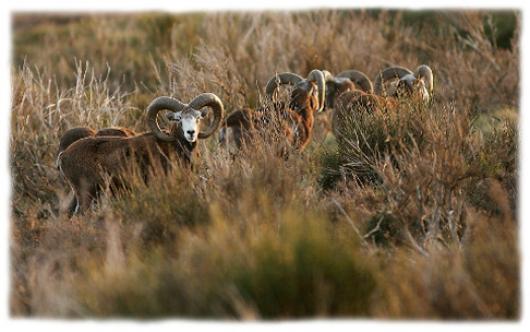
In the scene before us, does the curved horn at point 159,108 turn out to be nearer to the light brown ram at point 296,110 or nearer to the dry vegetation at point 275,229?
the dry vegetation at point 275,229

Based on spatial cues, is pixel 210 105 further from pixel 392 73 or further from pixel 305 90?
pixel 392 73

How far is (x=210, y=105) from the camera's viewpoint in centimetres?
1171

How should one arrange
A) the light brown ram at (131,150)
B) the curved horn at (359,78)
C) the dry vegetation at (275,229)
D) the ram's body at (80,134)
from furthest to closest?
the curved horn at (359,78) < the ram's body at (80,134) < the light brown ram at (131,150) < the dry vegetation at (275,229)

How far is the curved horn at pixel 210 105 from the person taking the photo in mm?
11508

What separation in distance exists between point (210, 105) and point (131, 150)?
1188mm

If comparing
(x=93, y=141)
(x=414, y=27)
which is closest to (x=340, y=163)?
(x=93, y=141)

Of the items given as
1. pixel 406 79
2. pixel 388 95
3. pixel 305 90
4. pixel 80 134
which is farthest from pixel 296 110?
pixel 80 134

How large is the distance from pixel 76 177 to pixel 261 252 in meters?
4.71

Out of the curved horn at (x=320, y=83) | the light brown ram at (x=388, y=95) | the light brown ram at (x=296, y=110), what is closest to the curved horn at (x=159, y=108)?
the light brown ram at (x=296, y=110)

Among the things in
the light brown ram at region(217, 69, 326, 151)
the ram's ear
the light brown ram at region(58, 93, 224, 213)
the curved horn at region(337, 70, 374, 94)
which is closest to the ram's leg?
the light brown ram at region(58, 93, 224, 213)

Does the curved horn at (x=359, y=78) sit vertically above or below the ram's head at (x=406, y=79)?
below

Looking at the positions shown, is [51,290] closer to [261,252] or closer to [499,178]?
[261,252]

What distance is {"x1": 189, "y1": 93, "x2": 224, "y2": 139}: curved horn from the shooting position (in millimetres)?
11508


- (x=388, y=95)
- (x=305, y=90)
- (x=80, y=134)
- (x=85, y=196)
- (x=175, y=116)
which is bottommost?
(x=85, y=196)
